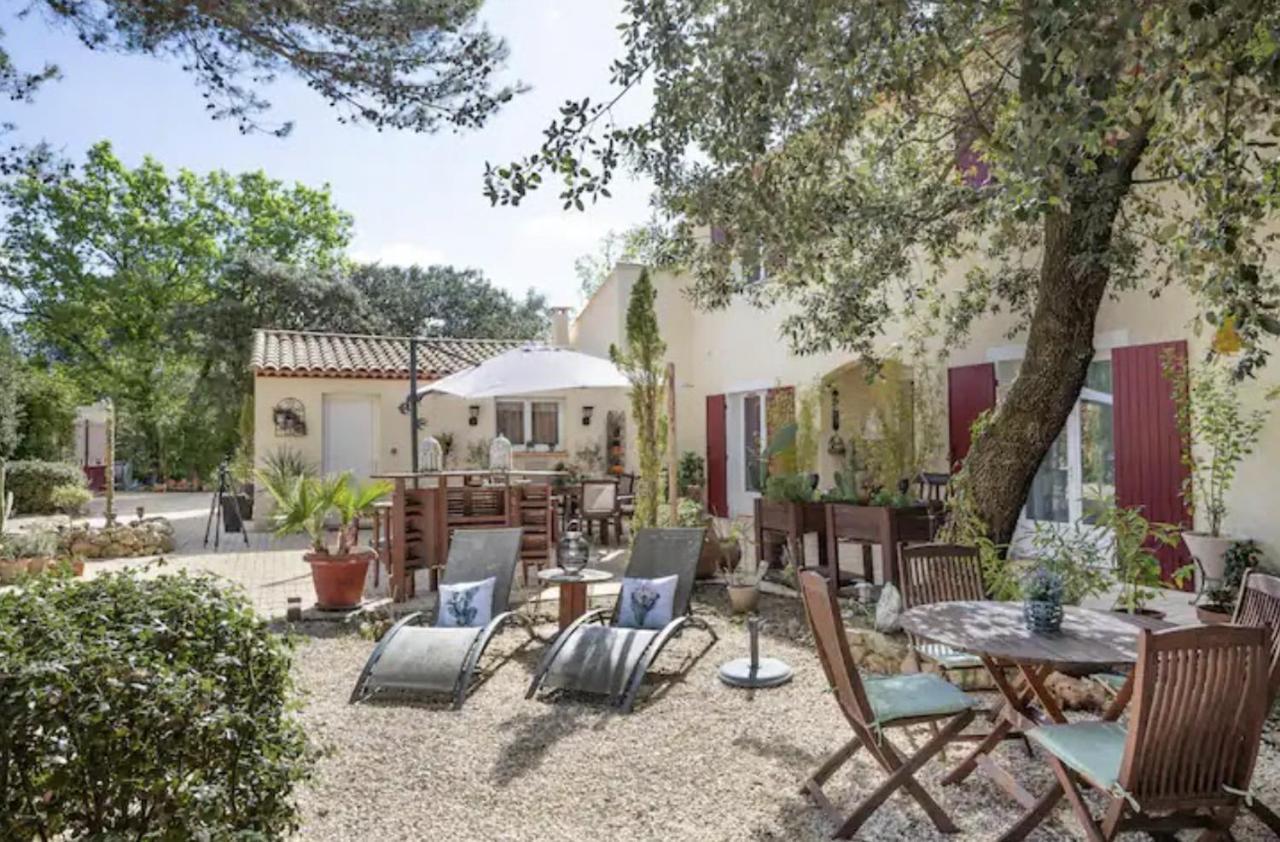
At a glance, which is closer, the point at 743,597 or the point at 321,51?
the point at 321,51

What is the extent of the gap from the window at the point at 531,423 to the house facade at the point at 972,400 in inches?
76.5

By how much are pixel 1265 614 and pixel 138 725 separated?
4.35 metres

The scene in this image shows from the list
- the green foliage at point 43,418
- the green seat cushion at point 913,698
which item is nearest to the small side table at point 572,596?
the green seat cushion at point 913,698

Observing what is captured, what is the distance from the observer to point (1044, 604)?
390 centimetres

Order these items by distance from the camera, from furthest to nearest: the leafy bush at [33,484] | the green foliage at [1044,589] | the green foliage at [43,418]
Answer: the green foliage at [43,418], the leafy bush at [33,484], the green foliage at [1044,589]

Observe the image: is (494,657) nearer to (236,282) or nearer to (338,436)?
(338,436)

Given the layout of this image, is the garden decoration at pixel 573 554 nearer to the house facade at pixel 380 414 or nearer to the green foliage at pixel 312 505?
the green foliage at pixel 312 505

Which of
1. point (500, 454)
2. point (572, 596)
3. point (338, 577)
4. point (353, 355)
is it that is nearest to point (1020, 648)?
point (572, 596)

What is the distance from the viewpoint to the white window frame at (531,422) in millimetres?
16984

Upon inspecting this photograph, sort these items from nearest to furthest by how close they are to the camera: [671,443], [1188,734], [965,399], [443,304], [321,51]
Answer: [1188,734]
[321,51]
[671,443]
[965,399]
[443,304]

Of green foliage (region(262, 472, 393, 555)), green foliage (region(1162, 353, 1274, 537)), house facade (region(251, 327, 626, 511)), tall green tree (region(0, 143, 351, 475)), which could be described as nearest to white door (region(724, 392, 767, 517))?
house facade (region(251, 327, 626, 511))

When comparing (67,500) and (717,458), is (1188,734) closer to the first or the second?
(717,458)

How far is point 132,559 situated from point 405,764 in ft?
31.2

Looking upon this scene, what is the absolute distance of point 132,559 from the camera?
1207cm
